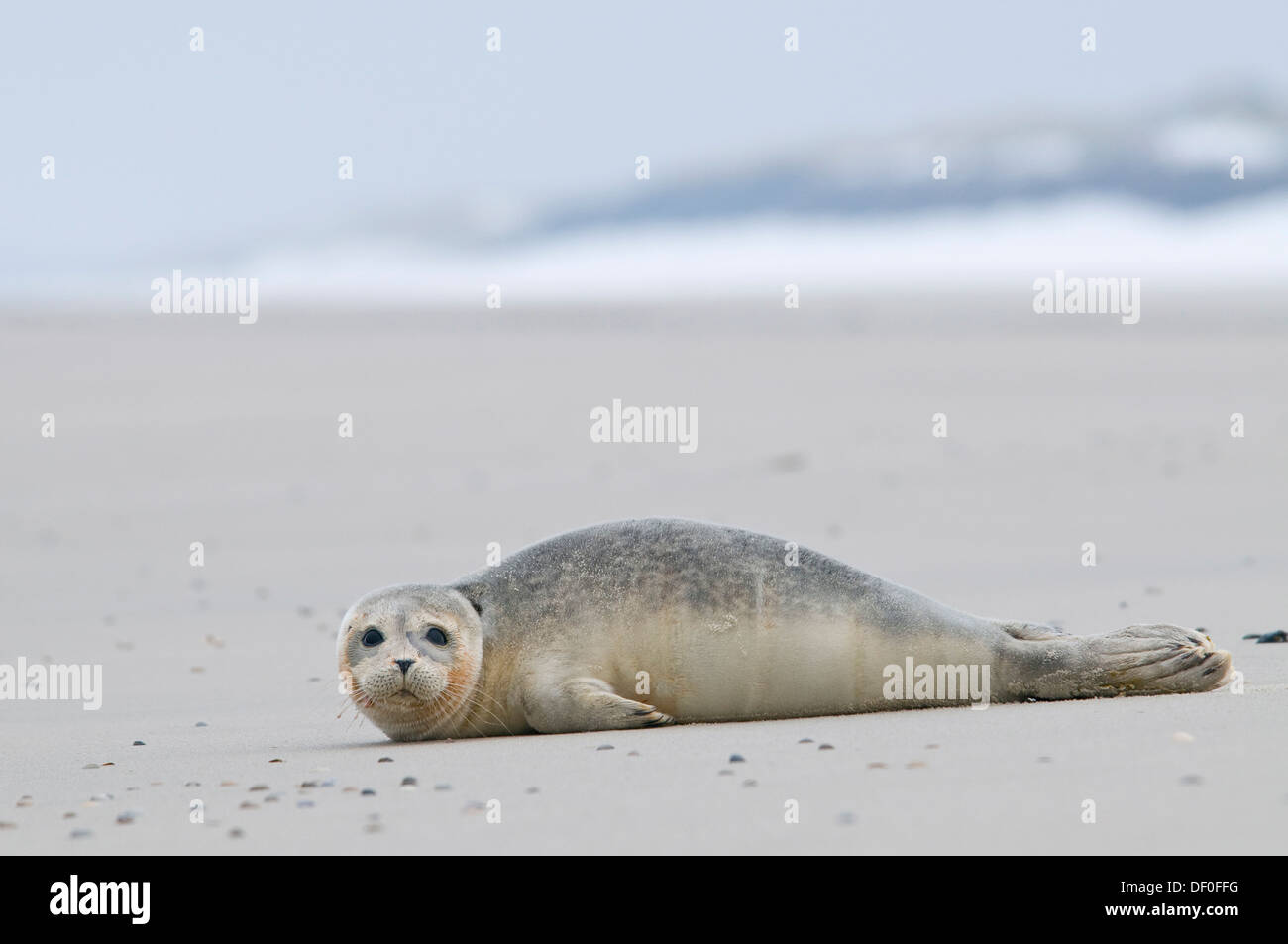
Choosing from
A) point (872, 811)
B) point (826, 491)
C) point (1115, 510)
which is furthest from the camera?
point (826, 491)

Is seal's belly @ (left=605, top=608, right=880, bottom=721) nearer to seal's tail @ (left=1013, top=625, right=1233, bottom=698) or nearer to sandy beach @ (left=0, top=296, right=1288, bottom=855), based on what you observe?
sandy beach @ (left=0, top=296, right=1288, bottom=855)

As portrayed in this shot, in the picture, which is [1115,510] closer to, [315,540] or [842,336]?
[315,540]

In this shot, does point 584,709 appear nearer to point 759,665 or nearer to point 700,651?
point 700,651

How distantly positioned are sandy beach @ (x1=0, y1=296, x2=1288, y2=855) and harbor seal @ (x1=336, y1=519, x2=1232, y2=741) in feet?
0.56

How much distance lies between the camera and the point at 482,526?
44.8 feet

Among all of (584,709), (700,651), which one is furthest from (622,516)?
(584,709)

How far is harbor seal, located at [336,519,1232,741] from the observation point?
5.97 metres

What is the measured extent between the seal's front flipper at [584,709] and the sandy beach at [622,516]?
5.7 inches

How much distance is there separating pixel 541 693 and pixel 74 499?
9975 mm

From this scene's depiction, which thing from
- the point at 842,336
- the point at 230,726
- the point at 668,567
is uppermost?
the point at 842,336

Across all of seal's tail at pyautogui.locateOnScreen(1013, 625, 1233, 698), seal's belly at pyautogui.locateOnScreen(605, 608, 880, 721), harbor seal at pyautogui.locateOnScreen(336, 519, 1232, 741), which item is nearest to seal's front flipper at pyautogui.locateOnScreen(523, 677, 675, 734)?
harbor seal at pyautogui.locateOnScreen(336, 519, 1232, 741)

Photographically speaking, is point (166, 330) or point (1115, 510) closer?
point (1115, 510)

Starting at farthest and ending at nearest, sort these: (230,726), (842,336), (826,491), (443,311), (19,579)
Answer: (443,311)
(842,336)
(826,491)
(19,579)
(230,726)

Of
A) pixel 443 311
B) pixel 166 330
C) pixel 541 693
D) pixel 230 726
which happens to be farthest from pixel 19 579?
pixel 443 311
